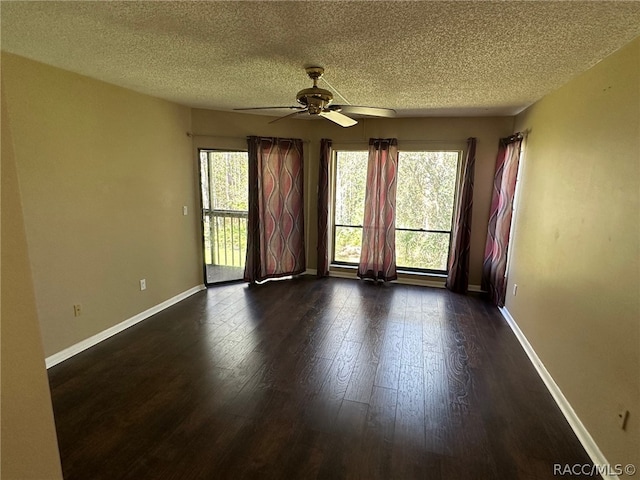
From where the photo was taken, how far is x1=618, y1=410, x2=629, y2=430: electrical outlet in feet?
5.45

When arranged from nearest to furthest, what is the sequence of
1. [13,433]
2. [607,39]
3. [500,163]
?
1. [13,433]
2. [607,39]
3. [500,163]

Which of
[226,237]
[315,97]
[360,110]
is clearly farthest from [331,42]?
[226,237]

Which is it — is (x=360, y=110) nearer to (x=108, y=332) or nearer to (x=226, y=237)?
(x=108, y=332)

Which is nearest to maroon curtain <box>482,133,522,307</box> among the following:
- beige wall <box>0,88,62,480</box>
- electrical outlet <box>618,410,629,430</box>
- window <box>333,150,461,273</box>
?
window <box>333,150,461,273</box>

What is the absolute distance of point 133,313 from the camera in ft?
11.4

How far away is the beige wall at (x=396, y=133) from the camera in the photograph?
4.27 m

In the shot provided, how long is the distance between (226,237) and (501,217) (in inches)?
149

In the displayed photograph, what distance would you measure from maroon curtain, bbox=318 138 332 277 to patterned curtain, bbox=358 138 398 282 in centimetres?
55

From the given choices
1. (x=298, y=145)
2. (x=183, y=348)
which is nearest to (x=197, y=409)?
(x=183, y=348)

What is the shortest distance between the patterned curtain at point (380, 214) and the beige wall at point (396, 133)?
0.23 metres

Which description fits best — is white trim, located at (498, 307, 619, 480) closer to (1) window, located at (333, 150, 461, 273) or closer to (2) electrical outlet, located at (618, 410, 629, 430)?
(2) electrical outlet, located at (618, 410, 629, 430)

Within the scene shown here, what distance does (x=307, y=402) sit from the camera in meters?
2.30

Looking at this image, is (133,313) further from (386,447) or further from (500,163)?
(500,163)

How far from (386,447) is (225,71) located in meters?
2.83
